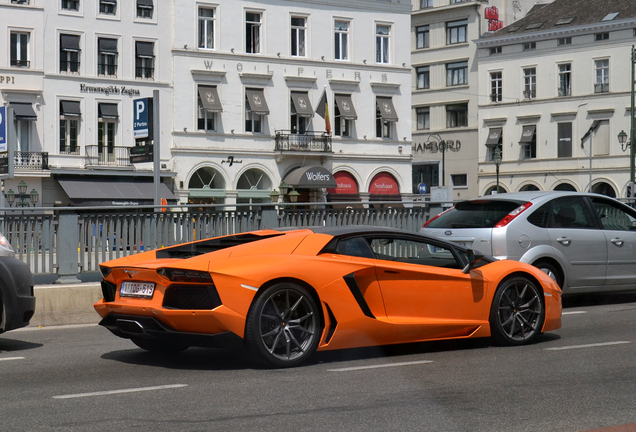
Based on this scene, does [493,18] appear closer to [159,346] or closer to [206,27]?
[206,27]

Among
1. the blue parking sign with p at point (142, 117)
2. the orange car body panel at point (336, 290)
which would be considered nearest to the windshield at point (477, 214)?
the orange car body panel at point (336, 290)

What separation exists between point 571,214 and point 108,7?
129ft

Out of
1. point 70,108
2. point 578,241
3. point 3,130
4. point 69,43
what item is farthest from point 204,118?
point 578,241

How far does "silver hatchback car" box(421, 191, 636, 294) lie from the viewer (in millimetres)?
11938

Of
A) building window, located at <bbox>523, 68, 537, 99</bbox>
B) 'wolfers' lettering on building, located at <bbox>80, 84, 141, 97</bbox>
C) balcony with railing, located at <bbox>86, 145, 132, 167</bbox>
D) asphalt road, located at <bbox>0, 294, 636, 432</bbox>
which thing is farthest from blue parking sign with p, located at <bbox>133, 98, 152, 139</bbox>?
building window, located at <bbox>523, 68, 537, 99</bbox>

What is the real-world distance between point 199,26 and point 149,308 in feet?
144

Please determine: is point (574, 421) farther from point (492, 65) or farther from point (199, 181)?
point (492, 65)

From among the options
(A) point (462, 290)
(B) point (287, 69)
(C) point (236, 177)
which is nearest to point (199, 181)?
(C) point (236, 177)

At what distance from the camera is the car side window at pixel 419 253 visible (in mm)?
8773

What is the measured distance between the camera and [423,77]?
247ft

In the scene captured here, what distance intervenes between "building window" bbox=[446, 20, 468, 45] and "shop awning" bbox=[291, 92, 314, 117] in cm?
2461

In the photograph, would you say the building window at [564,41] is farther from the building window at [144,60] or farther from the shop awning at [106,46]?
the shop awning at [106,46]

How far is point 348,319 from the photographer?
8.05m

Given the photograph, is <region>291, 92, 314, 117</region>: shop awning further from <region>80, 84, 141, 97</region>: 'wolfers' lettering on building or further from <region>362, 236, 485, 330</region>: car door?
<region>362, 236, 485, 330</region>: car door
